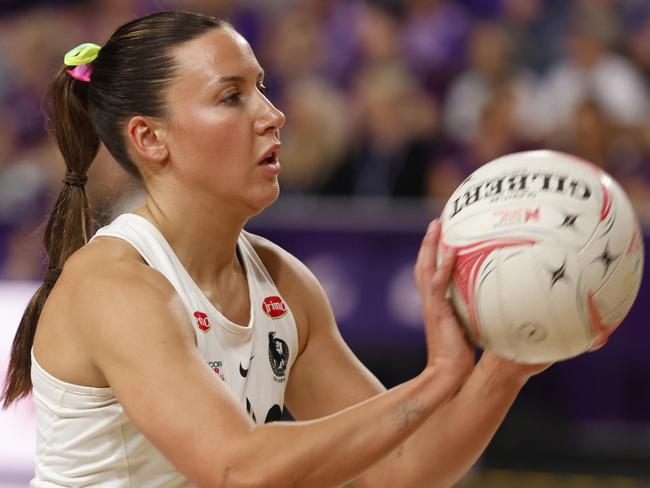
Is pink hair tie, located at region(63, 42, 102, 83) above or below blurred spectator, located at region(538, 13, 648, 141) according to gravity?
above

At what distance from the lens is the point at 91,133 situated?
9.97 ft

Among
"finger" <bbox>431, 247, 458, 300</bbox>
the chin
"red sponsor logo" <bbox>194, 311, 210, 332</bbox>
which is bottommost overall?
"red sponsor logo" <bbox>194, 311, 210, 332</bbox>

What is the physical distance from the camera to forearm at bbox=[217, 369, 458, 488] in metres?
2.38

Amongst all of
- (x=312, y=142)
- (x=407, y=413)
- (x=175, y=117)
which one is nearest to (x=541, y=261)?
(x=407, y=413)

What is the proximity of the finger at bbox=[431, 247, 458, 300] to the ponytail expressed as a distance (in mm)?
988

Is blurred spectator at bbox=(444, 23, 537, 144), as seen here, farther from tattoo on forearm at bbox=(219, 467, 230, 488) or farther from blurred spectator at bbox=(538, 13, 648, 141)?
tattoo on forearm at bbox=(219, 467, 230, 488)

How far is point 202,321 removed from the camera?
2742 millimetres

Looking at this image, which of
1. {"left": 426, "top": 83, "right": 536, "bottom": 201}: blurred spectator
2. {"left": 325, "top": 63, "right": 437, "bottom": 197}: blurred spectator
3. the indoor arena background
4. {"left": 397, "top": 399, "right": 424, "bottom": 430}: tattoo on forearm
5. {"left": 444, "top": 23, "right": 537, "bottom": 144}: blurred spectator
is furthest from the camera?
{"left": 444, "top": 23, "right": 537, "bottom": 144}: blurred spectator

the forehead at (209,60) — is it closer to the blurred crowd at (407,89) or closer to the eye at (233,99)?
the eye at (233,99)

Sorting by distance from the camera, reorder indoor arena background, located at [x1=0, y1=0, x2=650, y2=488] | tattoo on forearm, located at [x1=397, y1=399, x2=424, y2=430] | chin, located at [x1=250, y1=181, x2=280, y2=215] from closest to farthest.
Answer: tattoo on forearm, located at [x1=397, y1=399, x2=424, y2=430], chin, located at [x1=250, y1=181, x2=280, y2=215], indoor arena background, located at [x1=0, y1=0, x2=650, y2=488]

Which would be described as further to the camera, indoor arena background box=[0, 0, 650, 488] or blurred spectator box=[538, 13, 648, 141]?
blurred spectator box=[538, 13, 648, 141]

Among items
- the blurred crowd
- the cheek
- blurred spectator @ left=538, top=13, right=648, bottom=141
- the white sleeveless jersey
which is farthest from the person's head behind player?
blurred spectator @ left=538, top=13, right=648, bottom=141

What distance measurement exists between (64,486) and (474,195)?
3.62 feet

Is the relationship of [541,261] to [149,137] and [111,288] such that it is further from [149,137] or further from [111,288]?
[149,137]
